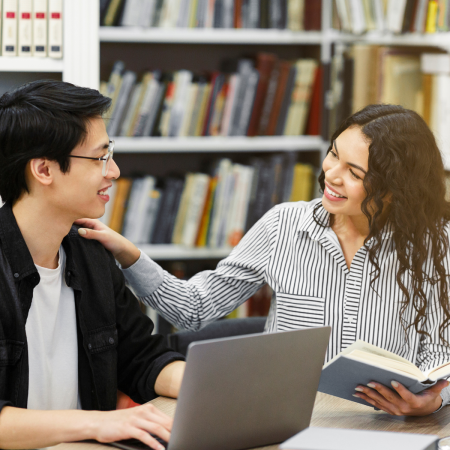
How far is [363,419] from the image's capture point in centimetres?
118

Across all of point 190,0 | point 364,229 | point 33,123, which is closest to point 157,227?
point 190,0

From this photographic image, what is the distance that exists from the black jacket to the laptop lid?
0.37m

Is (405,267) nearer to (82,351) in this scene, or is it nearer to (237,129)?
(82,351)

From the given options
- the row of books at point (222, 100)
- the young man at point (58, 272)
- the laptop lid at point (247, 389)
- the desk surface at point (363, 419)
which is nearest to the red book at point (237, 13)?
the row of books at point (222, 100)

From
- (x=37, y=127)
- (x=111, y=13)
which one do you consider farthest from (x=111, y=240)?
(x=111, y=13)

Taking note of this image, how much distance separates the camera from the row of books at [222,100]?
2545 mm

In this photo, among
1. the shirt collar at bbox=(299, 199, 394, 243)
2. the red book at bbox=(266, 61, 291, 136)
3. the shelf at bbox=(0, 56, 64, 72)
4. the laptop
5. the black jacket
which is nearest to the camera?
the laptop

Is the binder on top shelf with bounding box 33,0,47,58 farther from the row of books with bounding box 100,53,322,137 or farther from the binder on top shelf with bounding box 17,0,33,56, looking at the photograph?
the row of books with bounding box 100,53,322,137

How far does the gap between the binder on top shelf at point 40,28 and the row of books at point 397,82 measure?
49.6 inches

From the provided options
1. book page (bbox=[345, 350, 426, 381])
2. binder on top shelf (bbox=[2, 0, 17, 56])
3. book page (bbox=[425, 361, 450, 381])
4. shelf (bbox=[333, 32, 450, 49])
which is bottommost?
book page (bbox=[425, 361, 450, 381])

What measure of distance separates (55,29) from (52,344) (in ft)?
3.07

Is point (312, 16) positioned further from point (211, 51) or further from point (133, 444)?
point (133, 444)

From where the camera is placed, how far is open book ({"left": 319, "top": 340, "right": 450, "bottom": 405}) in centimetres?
107

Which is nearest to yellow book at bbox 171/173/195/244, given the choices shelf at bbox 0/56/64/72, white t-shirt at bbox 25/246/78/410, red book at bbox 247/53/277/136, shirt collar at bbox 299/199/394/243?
red book at bbox 247/53/277/136
